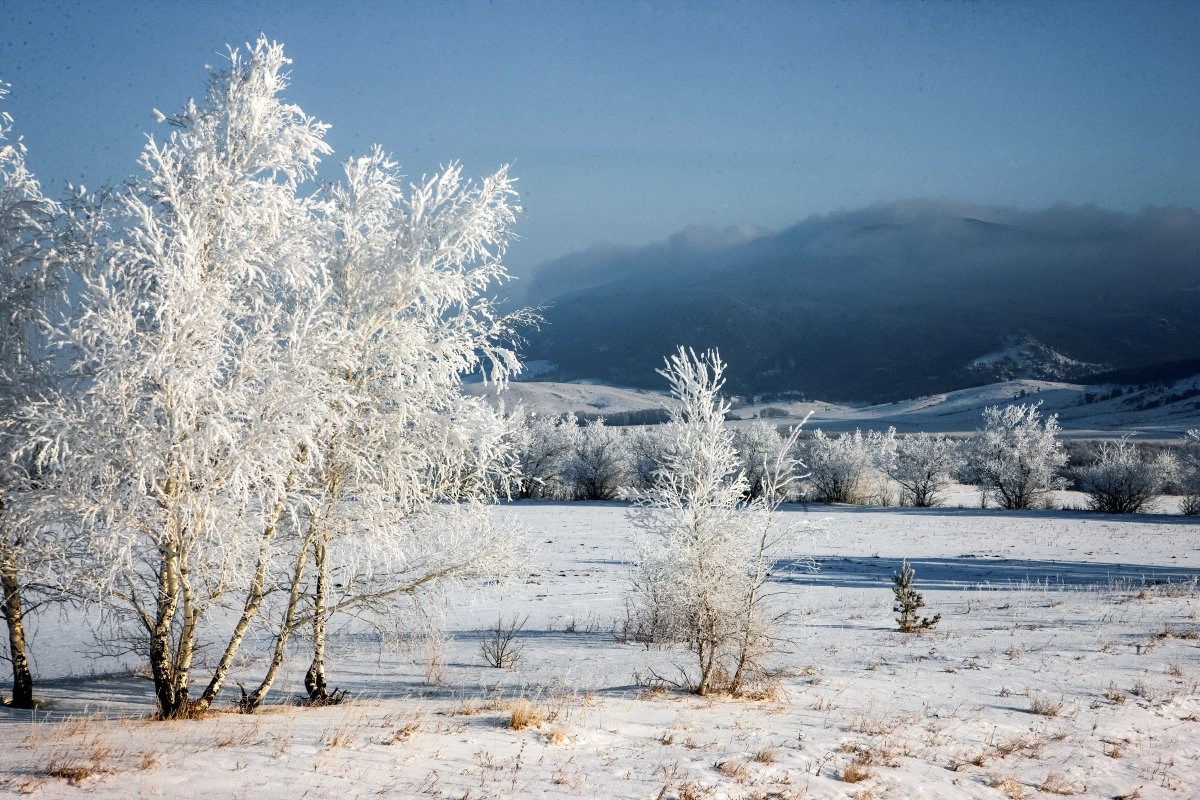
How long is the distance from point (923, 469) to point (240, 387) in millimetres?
48219

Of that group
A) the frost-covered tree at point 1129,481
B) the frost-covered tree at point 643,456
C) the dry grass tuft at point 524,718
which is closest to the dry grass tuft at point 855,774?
the dry grass tuft at point 524,718

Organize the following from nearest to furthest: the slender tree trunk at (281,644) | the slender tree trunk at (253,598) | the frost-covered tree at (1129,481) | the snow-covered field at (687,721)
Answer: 1. the snow-covered field at (687,721)
2. the slender tree trunk at (253,598)
3. the slender tree trunk at (281,644)
4. the frost-covered tree at (1129,481)

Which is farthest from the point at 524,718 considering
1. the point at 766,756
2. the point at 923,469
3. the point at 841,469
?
the point at 923,469

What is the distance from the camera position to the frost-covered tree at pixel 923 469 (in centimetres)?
4750

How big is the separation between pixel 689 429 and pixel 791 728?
4.08 meters

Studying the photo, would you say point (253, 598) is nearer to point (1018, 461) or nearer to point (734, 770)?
point (734, 770)

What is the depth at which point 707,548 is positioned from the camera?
9.48m

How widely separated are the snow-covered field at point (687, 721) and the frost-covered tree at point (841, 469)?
105 ft

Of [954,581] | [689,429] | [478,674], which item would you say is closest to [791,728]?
[689,429]

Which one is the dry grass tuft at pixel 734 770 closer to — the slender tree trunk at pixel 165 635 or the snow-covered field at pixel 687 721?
the snow-covered field at pixel 687 721

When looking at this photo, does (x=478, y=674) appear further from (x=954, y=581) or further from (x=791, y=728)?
(x=954, y=581)

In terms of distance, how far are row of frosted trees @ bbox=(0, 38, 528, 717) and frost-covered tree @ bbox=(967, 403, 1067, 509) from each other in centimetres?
4447

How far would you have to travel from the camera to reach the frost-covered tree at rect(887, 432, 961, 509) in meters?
47.5

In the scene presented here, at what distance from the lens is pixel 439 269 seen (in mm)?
9633
